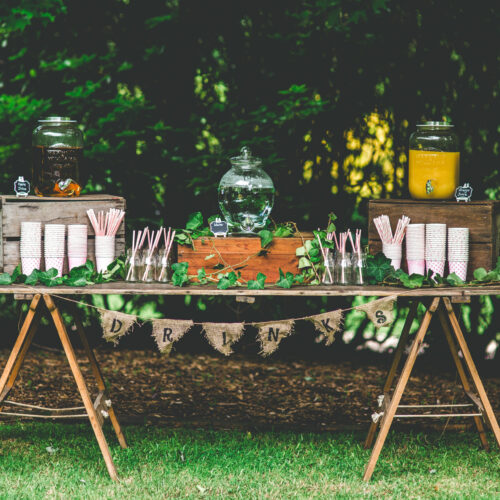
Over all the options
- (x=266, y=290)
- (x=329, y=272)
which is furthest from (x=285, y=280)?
(x=329, y=272)

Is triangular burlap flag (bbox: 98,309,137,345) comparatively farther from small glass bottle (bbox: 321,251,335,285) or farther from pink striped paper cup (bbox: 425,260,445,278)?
pink striped paper cup (bbox: 425,260,445,278)

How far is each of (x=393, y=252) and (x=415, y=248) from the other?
0.10m

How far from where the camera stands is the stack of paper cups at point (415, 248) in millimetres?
3479

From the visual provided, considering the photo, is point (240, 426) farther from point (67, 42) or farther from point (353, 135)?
point (67, 42)

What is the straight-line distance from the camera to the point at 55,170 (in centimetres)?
362

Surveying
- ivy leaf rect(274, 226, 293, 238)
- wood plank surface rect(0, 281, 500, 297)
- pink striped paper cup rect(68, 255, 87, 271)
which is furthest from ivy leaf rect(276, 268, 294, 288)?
pink striped paper cup rect(68, 255, 87, 271)

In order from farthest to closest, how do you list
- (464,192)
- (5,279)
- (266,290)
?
(464,192)
(5,279)
(266,290)

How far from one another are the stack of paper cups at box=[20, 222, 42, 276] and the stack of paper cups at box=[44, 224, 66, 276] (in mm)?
37

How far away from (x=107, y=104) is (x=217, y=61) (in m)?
1.24

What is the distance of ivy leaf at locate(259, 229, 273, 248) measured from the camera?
11.3ft

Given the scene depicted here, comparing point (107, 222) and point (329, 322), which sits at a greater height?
point (107, 222)

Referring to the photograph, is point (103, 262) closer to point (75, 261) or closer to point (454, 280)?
point (75, 261)

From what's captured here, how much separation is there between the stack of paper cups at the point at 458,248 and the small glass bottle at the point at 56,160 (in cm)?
185

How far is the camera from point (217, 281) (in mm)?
3441
